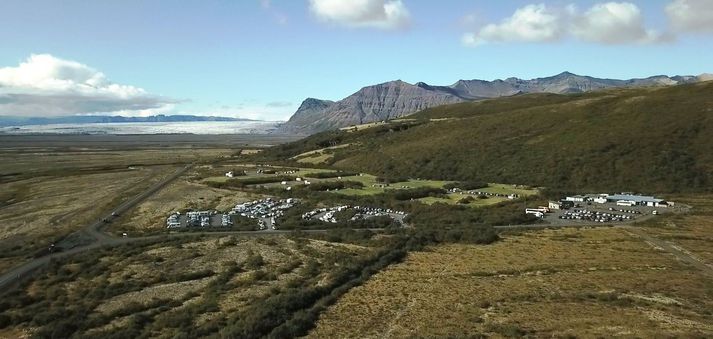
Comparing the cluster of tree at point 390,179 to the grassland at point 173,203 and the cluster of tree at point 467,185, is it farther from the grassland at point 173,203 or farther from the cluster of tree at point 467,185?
the grassland at point 173,203

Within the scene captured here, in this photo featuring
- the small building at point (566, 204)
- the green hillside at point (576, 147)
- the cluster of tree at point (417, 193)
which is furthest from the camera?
the green hillside at point (576, 147)

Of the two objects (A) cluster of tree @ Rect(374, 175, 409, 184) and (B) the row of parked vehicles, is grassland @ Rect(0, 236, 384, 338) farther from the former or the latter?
(A) cluster of tree @ Rect(374, 175, 409, 184)

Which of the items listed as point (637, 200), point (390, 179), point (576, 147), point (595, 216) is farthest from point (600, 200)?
point (390, 179)

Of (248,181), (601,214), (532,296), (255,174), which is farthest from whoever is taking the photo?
(255,174)

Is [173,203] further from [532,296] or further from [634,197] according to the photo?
[634,197]

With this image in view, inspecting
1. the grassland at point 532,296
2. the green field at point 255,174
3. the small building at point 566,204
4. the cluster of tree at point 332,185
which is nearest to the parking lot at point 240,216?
the cluster of tree at point 332,185
